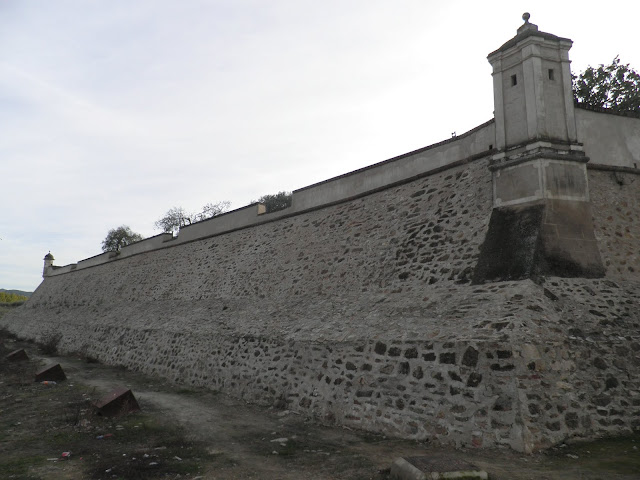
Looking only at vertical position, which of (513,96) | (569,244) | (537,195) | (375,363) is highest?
(513,96)

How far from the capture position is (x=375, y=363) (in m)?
7.72

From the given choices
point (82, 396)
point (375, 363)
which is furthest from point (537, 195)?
point (82, 396)

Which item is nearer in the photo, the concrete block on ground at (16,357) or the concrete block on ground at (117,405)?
the concrete block on ground at (117,405)

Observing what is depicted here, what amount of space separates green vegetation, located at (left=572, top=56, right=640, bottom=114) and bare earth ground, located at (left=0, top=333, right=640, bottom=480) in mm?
13129

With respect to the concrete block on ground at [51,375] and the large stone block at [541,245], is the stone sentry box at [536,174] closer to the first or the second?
the large stone block at [541,245]

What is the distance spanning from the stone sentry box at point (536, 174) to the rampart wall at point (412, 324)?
341 mm

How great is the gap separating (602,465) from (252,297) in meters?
10.1

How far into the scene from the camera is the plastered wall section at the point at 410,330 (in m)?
6.11

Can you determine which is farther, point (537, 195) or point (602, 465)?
point (537, 195)

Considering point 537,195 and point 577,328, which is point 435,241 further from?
point 577,328

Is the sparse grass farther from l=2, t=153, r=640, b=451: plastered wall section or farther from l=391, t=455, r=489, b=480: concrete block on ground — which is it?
l=2, t=153, r=640, b=451: plastered wall section

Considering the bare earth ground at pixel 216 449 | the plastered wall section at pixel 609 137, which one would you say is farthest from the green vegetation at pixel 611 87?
the bare earth ground at pixel 216 449

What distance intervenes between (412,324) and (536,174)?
3711 mm

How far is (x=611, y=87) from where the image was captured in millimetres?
15148
